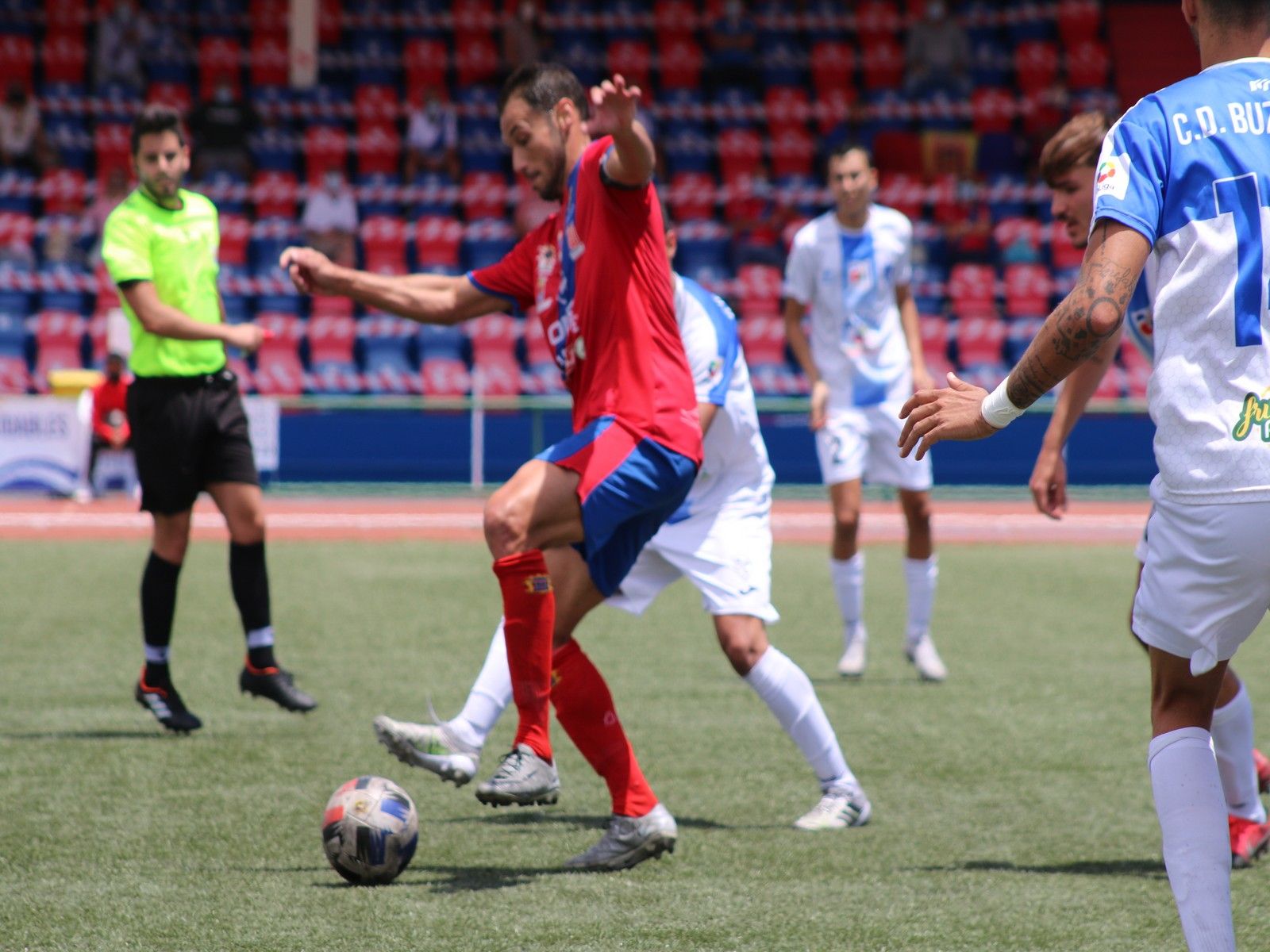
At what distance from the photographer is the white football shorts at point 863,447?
7.39 meters

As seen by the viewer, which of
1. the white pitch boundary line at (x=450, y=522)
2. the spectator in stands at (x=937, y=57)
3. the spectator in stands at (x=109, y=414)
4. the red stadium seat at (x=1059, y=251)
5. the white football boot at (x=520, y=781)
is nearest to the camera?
the white football boot at (x=520, y=781)

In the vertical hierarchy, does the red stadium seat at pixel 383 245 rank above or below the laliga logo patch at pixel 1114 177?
below

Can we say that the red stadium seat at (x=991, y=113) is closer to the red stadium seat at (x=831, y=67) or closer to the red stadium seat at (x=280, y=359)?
the red stadium seat at (x=831, y=67)

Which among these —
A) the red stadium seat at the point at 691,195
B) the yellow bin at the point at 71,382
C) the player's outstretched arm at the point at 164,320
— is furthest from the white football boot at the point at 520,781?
the red stadium seat at the point at 691,195

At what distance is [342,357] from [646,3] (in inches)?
308

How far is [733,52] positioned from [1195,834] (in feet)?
61.4

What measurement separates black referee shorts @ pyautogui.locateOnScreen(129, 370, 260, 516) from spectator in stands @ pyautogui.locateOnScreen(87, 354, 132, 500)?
852 centimetres

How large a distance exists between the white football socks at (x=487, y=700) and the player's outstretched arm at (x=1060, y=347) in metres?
1.77

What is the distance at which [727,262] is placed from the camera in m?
18.2

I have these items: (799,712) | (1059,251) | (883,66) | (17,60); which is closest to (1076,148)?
(799,712)

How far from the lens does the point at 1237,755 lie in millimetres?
4117

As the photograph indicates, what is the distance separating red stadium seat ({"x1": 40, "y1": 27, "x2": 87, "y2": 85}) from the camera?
1984cm

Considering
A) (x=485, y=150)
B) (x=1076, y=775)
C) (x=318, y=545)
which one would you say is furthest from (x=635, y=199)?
(x=485, y=150)

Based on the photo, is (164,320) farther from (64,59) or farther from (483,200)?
(64,59)
